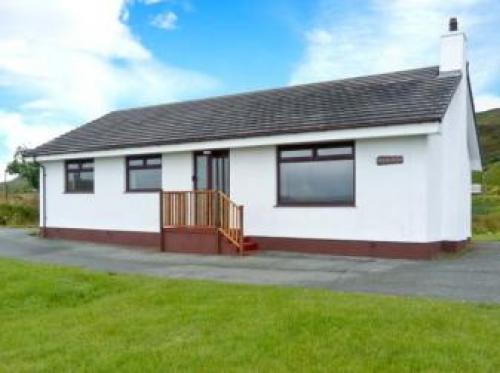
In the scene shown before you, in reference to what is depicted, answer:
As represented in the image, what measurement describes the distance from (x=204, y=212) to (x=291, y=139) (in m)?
3.18

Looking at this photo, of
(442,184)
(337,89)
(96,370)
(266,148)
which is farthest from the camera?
(337,89)

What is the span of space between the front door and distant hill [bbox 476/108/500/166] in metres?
92.4

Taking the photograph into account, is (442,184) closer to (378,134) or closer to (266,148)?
(378,134)

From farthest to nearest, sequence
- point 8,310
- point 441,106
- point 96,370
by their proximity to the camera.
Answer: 1. point 441,106
2. point 8,310
3. point 96,370

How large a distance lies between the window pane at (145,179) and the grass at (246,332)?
30.7 ft

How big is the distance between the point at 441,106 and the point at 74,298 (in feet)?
29.0

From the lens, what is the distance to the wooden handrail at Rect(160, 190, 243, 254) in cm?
1656

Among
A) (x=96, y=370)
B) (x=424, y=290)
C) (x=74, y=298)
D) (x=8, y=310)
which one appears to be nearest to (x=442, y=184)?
(x=424, y=290)

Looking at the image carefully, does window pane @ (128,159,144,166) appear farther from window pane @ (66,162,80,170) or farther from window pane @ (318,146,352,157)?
window pane @ (318,146,352,157)

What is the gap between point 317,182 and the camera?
625 inches

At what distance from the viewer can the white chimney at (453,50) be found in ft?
52.9

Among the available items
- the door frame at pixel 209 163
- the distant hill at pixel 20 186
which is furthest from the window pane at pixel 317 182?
the distant hill at pixel 20 186

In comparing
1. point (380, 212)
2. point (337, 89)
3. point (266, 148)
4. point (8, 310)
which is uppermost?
point (337, 89)

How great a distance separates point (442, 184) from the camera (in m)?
15.4
